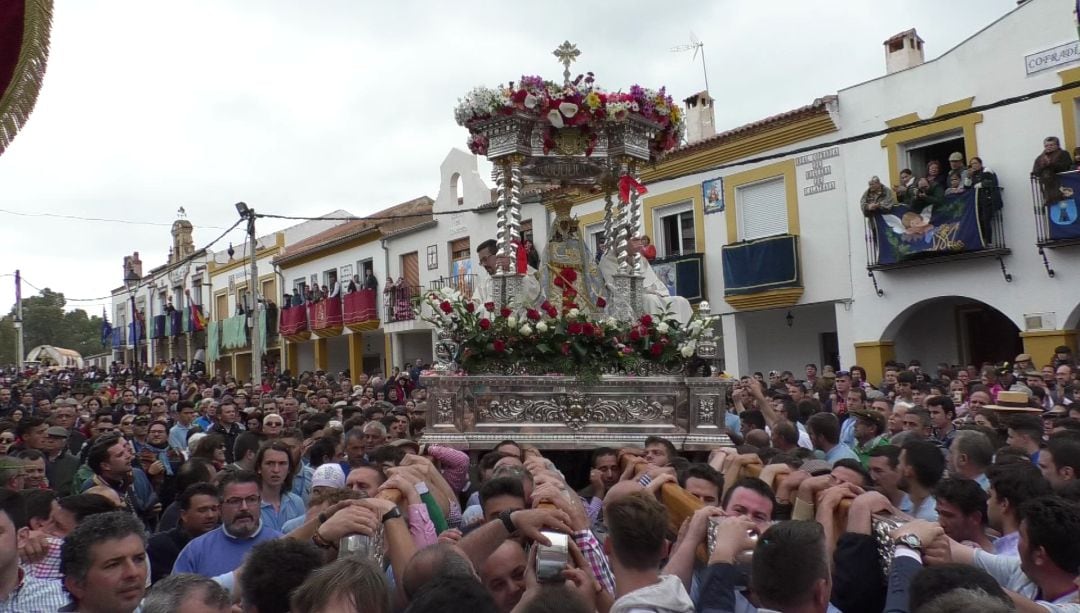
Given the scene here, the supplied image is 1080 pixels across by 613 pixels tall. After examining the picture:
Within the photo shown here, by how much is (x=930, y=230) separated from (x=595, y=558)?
44.7 feet

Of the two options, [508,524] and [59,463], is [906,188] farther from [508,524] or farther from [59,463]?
[508,524]

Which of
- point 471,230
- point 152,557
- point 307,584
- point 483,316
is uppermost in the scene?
point 471,230

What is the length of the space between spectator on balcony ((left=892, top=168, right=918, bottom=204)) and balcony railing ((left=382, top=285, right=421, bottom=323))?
1344 cm

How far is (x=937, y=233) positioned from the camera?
1531 centimetres

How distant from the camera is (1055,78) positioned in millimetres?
14273

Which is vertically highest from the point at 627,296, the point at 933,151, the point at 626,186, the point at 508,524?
the point at 933,151

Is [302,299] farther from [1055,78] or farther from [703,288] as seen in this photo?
[1055,78]

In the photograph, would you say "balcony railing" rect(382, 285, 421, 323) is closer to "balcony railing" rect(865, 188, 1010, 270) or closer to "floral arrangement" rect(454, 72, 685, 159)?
"balcony railing" rect(865, 188, 1010, 270)

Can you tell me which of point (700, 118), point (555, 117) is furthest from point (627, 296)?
point (700, 118)

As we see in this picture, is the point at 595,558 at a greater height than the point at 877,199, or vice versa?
the point at 877,199

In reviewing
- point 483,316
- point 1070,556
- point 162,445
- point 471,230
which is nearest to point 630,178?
point 483,316

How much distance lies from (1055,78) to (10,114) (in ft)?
48.8

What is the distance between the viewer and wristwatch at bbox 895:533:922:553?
10.2 feet

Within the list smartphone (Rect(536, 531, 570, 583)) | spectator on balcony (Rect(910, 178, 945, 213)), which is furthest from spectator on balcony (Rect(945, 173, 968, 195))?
smartphone (Rect(536, 531, 570, 583))
